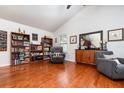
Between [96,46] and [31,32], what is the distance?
3.76 meters

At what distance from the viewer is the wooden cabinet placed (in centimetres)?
549

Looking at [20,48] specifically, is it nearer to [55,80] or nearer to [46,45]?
[46,45]

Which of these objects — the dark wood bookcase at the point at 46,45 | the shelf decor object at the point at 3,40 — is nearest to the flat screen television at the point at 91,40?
the dark wood bookcase at the point at 46,45

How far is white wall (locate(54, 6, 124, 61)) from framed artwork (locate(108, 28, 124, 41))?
16 centimetres

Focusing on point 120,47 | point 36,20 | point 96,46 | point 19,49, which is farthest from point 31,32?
point 120,47

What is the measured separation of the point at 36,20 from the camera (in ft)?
19.7

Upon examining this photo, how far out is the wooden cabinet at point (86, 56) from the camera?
18.0ft

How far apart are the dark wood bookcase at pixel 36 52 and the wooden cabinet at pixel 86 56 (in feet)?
7.70

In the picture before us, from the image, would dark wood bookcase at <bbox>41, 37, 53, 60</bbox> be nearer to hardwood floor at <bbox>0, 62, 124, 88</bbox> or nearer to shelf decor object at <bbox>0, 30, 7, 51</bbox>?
shelf decor object at <bbox>0, 30, 7, 51</bbox>

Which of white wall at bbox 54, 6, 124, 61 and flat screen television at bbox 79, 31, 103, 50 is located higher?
white wall at bbox 54, 6, 124, 61

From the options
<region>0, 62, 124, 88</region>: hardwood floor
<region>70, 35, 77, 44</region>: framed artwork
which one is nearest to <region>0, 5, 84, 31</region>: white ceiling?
<region>70, 35, 77, 44</region>: framed artwork

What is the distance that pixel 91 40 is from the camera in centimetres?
610

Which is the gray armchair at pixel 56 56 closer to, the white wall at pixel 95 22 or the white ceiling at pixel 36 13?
the white wall at pixel 95 22
